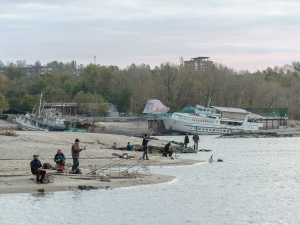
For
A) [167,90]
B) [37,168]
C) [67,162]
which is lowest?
[67,162]

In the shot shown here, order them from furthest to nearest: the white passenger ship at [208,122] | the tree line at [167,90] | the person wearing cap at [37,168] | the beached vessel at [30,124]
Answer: the tree line at [167,90]
the white passenger ship at [208,122]
the beached vessel at [30,124]
the person wearing cap at [37,168]

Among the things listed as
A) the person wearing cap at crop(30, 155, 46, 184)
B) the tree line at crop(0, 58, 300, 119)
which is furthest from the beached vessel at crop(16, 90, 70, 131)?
the person wearing cap at crop(30, 155, 46, 184)

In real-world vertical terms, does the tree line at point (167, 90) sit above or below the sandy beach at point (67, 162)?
above

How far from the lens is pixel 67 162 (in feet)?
78.9

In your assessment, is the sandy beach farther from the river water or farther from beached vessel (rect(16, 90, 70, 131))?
beached vessel (rect(16, 90, 70, 131))

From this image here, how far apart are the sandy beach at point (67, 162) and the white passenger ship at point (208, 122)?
3592cm

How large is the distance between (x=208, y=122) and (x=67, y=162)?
53.5m

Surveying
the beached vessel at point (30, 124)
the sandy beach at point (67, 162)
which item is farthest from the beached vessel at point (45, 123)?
the sandy beach at point (67, 162)

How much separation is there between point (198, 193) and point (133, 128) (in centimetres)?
6276

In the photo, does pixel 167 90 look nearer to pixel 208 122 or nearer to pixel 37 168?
pixel 208 122

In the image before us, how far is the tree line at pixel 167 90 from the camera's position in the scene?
97812mm

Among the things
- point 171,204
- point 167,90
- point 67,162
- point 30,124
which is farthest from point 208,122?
point 171,204

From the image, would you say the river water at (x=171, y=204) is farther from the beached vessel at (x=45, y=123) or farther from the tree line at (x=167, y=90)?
the tree line at (x=167, y=90)

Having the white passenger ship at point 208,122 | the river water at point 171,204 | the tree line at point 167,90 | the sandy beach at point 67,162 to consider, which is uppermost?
the tree line at point 167,90
